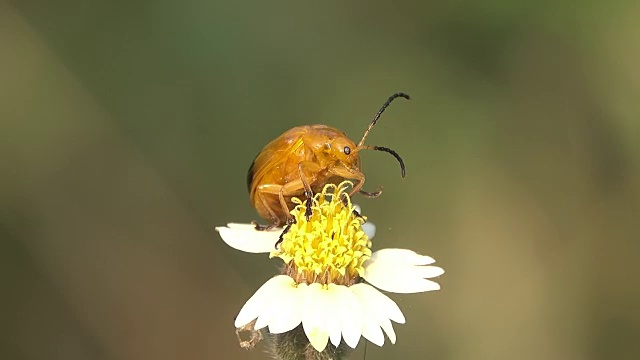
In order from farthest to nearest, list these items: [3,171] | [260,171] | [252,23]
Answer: [252,23]
[3,171]
[260,171]

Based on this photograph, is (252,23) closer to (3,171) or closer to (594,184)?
(3,171)

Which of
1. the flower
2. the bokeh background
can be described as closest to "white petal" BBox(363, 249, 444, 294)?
the flower

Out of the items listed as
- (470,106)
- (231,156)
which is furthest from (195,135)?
(470,106)

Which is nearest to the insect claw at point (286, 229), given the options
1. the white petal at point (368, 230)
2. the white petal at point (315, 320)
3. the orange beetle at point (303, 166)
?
the orange beetle at point (303, 166)

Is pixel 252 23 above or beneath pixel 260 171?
above

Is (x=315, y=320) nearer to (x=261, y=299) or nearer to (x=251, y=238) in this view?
(x=261, y=299)

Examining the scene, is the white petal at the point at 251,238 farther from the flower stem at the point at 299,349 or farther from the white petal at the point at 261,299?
the flower stem at the point at 299,349

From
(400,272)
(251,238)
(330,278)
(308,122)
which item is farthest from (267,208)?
(308,122)

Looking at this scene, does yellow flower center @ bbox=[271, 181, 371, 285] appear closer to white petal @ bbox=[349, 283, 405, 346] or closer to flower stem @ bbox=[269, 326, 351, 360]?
white petal @ bbox=[349, 283, 405, 346]
